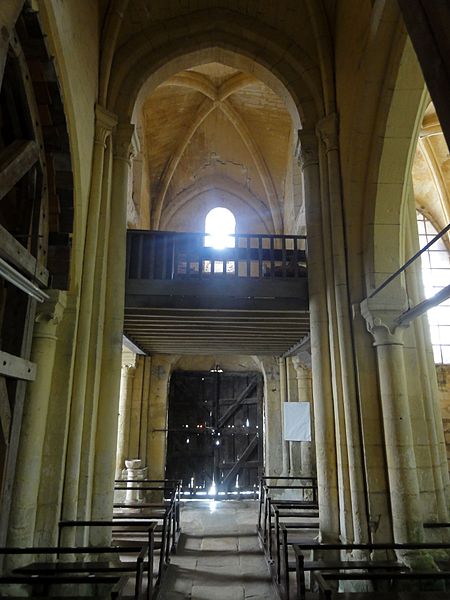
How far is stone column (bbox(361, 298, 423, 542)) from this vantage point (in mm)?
4797

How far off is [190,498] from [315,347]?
8094mm

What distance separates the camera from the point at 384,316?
5305 millimetres

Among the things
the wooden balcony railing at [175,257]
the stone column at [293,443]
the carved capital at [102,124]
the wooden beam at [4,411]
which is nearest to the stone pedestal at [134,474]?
the stone column at [293,443]

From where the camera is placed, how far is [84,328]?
5.43m

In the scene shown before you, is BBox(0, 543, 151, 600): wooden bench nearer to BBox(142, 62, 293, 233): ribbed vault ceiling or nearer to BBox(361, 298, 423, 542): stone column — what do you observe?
BBox(361, 298, 423, 542): stone column

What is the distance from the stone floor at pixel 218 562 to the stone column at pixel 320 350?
1.22 meters

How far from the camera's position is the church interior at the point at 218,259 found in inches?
173

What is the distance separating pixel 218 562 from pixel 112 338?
372 cm

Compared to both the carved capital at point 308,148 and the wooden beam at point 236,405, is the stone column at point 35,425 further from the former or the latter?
the wooden beam at point 236,405

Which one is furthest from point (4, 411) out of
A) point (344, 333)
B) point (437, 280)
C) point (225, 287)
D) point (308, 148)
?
point (437, 280)

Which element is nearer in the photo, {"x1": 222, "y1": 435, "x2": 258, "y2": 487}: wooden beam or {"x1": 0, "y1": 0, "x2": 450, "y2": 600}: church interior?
{"x1": 0, "y1": 0, "x2": 450, "y2": 600}: church interior

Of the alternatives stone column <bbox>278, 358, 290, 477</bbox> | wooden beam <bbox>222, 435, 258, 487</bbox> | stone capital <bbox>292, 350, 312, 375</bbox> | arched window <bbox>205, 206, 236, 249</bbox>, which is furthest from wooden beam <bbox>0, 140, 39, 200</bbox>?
wooden beam <bbox>222, 435, 258, 487</bbox>

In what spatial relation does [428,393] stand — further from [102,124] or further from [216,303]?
[102,124]

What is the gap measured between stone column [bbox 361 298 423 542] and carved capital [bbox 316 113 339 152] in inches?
102
